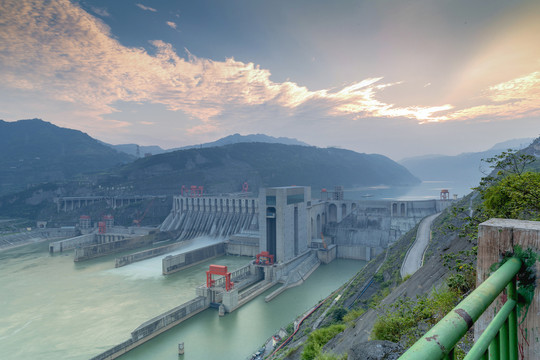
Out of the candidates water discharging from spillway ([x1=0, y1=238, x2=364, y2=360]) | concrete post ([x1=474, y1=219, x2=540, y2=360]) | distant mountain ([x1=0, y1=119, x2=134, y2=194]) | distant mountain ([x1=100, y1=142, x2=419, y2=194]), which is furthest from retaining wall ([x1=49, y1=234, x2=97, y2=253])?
concrete post ([x1=474, y1=219, x2=540, y2=360])

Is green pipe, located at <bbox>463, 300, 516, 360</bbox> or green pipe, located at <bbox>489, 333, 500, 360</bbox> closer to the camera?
green pipe, located at <bbox>463, 300, 516, 360</bbox>

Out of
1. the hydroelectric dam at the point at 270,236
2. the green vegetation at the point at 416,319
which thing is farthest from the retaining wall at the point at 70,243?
the green vegetation at the point at 416,319

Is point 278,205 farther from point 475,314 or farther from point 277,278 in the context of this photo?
point 475,314

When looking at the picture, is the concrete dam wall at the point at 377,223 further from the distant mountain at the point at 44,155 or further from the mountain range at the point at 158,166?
the distant mountain at the point at 44,155

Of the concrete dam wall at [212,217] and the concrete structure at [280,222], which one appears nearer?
the concrete structure at [280,222]

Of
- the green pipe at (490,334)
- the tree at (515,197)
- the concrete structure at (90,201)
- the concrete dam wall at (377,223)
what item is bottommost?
the concrete dam wall at (377,223)

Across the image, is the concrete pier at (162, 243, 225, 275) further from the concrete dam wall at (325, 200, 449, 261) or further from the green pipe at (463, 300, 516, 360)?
the green pipe at (463, 300, 516, 360)
